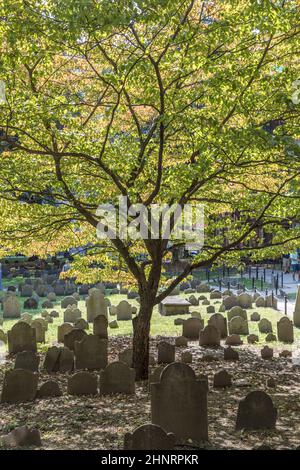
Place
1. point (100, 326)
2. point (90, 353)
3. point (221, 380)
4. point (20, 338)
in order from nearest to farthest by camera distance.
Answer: point (221, 380), point (90, 353), point (20, 338), point (100, 326)

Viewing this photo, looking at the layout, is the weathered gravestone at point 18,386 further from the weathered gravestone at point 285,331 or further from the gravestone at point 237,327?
the gravestone at point 237,327

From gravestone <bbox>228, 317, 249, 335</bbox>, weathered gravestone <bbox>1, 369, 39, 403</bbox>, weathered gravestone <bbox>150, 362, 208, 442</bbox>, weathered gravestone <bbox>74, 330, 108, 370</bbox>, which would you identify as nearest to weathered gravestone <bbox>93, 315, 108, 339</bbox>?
weathered gravestone <bbox>74, 330, 108, 370</bbox>

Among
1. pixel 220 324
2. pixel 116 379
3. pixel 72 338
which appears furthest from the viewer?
pixel 220 324

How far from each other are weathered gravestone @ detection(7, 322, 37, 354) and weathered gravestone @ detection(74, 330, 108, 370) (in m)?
2.28

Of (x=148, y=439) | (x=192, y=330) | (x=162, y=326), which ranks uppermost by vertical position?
(x=148, y=439)

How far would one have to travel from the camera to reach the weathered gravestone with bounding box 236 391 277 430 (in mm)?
7129

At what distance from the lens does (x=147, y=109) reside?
12.0 meters

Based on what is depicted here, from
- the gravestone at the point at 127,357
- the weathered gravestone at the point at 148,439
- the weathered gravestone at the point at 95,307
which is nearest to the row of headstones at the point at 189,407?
the weathered gravestone at the point at 148,439

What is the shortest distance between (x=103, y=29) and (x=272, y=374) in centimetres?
719

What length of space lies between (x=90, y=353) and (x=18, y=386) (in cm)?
266

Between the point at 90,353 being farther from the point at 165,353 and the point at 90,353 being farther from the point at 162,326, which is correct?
the point at 162,326

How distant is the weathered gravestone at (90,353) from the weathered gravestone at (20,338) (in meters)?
2.28

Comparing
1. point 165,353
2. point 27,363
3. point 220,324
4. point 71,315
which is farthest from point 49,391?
point 71,315
